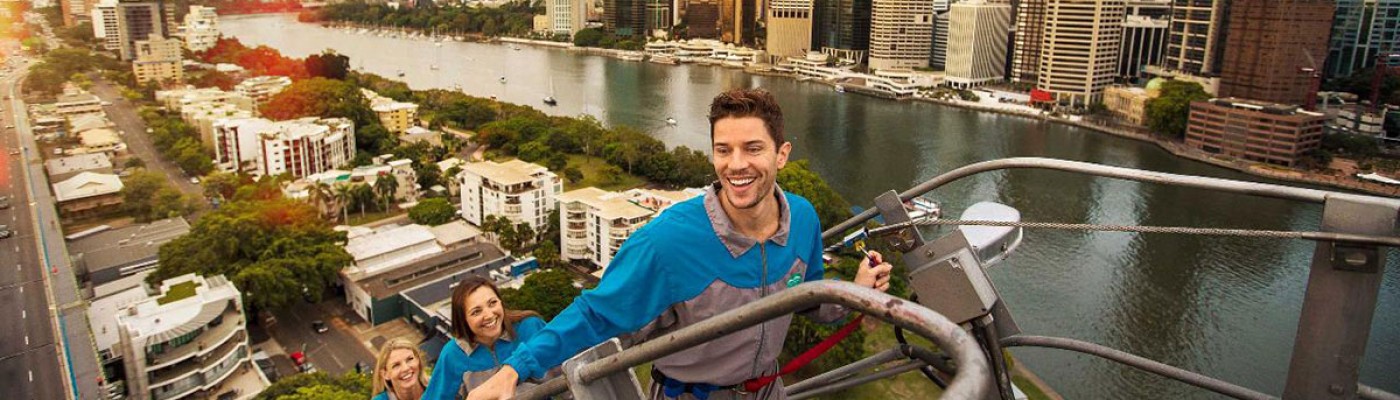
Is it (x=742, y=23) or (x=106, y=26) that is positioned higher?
(x=742, y=23)

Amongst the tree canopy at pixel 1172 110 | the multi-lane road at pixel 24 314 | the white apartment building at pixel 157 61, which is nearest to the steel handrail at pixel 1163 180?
the multi-lane road at pixel 24 314

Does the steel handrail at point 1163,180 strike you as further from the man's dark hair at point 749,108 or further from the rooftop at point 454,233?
the rooftop at point 454,233

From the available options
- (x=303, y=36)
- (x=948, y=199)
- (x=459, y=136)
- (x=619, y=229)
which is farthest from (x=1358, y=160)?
(x=303, y=36)

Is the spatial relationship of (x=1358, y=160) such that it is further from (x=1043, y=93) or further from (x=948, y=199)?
(x=948, y=199)

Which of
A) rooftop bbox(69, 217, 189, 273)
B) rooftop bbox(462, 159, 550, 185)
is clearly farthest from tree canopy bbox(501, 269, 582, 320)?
rooftop bbox(69, 217, 189, 273)

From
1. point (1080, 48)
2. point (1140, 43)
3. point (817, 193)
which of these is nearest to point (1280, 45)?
point (1080, 48)

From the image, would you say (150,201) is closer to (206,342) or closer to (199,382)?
(206,342)
